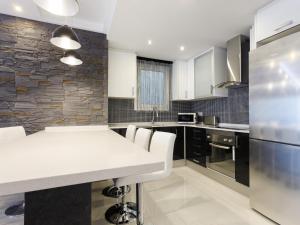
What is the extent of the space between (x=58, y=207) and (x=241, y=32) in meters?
3.11

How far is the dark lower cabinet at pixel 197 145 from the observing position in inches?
117

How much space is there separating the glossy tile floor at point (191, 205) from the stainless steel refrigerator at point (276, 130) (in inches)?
9.1

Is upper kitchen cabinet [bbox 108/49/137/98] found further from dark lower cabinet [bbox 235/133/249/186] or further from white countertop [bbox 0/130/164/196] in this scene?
white countertop [bbox 0/130/164/196]

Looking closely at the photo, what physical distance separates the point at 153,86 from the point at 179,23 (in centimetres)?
181

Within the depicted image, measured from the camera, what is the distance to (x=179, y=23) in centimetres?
232

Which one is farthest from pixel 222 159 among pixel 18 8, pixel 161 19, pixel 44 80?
pixel 18 8

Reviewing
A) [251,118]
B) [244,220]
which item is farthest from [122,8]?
[244,220]

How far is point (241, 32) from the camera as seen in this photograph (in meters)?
2.56

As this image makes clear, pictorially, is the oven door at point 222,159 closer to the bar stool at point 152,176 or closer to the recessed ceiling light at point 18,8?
the bar stool at point 152,176

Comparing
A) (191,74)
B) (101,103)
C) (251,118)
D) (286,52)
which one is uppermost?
(191,74)

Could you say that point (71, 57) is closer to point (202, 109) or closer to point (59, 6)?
point (59, 6)

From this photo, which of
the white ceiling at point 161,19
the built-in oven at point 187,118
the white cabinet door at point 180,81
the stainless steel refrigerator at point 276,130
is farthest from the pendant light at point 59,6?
the built-in oven at point 187,118

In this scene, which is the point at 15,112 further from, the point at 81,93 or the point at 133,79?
the point at 133,79

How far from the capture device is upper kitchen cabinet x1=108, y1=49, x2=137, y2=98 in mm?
3246
